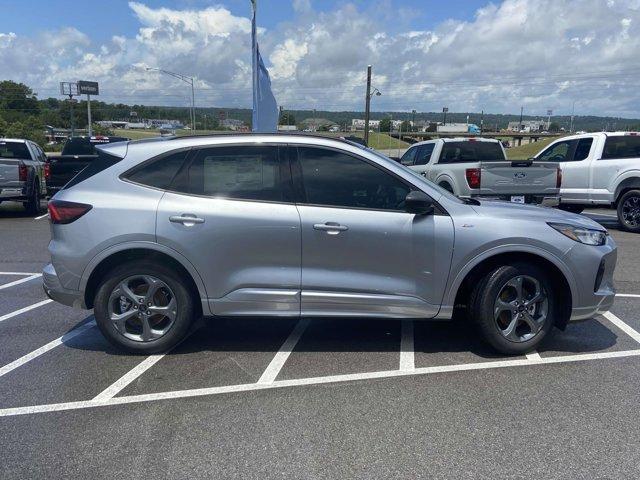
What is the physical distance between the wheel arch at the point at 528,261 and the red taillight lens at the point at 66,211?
3005 millimetres

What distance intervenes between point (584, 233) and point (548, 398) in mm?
1448

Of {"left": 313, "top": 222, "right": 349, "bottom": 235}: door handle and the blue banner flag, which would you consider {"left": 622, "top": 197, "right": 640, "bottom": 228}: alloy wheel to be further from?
{"left": 313, "top": 222, "right": 349, "bottom": 235}: door handle

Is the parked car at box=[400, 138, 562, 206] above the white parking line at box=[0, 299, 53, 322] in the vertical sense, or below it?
above

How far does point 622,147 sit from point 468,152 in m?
3.12

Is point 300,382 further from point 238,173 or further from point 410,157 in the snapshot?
point 410,157

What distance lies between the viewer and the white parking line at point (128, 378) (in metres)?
3.90

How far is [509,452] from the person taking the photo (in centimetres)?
316

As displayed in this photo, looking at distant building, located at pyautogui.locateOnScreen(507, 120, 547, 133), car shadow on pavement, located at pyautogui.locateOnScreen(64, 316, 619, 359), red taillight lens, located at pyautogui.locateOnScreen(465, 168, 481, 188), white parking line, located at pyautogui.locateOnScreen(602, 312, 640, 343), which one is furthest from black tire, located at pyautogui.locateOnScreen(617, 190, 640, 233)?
distant building, located at pyautogui.locateOnScreen(507, 120, 547, 133)

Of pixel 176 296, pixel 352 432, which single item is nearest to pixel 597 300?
pixel 352 432

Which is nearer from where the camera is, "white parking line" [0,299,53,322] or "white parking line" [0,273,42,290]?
"white parking line" [0,299,53,322]

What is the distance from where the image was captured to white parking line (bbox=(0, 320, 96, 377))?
438 centimetres

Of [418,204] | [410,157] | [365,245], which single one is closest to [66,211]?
[365,245]

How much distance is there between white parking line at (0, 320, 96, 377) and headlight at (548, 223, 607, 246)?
432cm

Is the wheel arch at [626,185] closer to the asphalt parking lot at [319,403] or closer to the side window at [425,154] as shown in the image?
the side window at [425,154]
